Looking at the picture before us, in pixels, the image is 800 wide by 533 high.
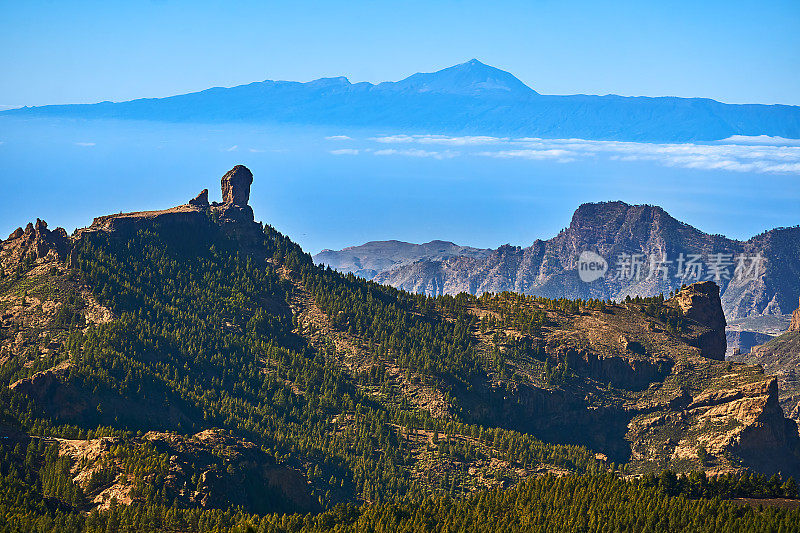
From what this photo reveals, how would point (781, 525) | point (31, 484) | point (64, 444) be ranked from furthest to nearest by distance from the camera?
point (64, 444), point (31, 484), point (781, 525)

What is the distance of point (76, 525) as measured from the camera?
172125 millimetres

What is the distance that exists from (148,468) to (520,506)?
2333 inches

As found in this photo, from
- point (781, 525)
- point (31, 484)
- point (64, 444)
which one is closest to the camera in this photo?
point (781, 525)

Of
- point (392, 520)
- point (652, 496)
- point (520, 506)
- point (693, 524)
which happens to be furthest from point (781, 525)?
point (392, 520)

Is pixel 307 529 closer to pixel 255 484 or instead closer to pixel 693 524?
pixel 255 484

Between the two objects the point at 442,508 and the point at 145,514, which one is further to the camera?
the point at 442,508

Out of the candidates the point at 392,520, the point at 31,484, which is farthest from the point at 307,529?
the point at 31,484

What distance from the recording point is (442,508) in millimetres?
194375

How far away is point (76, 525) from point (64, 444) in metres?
26.6

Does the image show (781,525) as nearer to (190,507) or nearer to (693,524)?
(693,524)

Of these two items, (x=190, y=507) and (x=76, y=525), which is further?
(x=190, y=507)

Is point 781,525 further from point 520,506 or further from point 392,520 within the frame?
point 392,520

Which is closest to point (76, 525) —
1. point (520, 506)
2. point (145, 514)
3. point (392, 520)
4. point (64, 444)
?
point (145, 514)

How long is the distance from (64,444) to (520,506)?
74.3m
